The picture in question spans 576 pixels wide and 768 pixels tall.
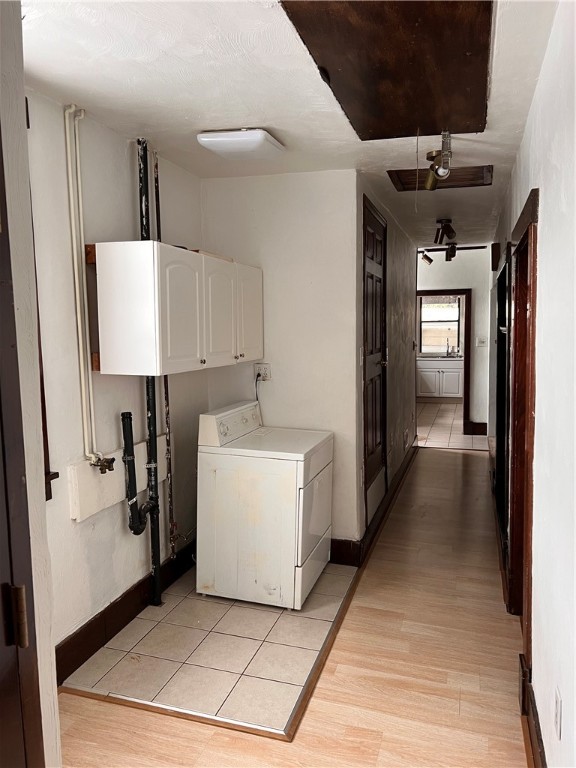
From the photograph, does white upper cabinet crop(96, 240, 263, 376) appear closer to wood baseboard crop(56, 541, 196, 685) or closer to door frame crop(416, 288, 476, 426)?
wood baseboard crop(56, 541, 196, 685)

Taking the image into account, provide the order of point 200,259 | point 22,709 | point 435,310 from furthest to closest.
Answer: point 435,310
point 200,259
point 22,709

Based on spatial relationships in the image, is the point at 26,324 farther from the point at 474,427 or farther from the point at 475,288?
the point at 475,288

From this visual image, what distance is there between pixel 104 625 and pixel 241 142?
2.41 m

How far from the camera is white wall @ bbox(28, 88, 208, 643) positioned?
7.82 ft

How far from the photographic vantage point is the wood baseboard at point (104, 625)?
254cm

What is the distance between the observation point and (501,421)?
4.40m

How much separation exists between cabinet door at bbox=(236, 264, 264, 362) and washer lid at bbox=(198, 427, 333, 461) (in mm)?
481

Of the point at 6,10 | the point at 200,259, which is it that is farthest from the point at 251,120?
the point at 6,10

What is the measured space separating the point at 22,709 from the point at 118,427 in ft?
6.53

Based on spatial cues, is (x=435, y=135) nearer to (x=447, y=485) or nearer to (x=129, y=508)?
(x=129, y=508)

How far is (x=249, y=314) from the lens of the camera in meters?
3.57

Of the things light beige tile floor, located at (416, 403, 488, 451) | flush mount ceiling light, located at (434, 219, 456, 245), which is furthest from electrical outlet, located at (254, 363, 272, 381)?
light beige tile floor, located at (416, 403, 488, 451)

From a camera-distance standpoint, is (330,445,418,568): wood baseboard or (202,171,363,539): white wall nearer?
(202,171,363,539): white wall

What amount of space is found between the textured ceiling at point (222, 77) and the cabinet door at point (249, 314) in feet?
2.11
